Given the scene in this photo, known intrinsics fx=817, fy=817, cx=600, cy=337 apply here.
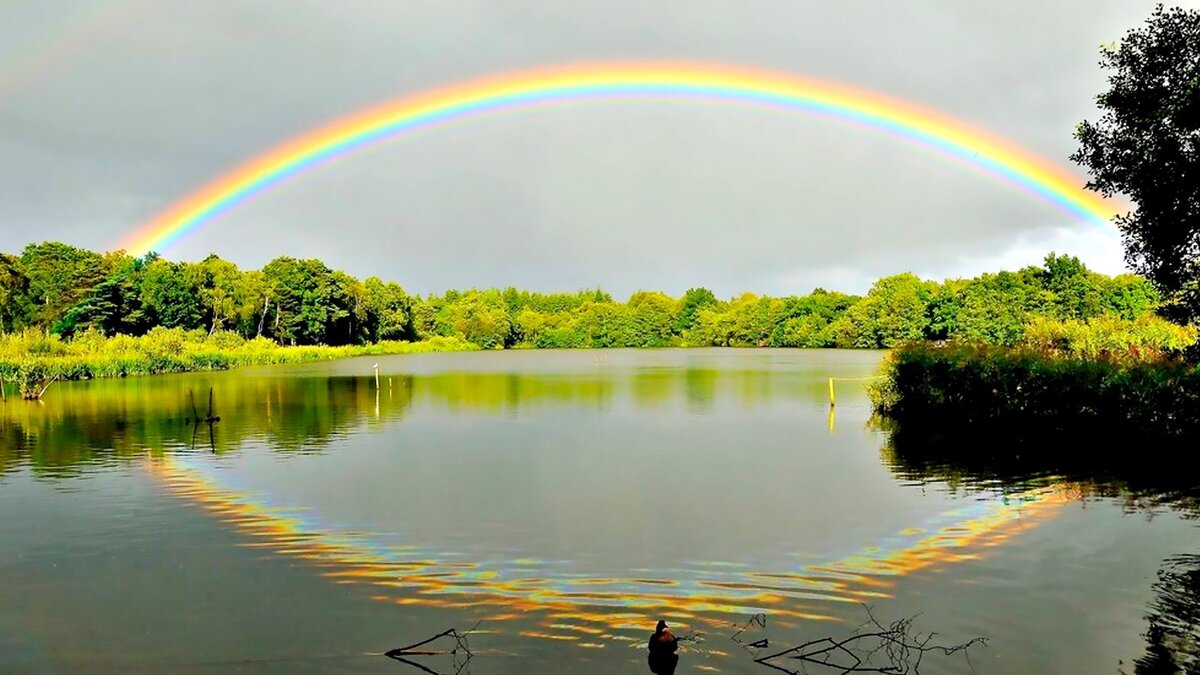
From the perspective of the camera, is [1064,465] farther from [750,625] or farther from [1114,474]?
[750,625]

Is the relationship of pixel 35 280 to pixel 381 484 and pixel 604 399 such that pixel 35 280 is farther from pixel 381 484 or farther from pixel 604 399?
pixel 381 484

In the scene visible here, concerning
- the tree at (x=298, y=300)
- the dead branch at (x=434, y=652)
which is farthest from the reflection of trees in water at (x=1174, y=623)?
the tree at (x=298, y=300)

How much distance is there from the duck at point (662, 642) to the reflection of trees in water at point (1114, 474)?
5.64m

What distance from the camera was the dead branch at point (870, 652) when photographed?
1014 centimetres

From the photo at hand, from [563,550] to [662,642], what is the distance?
648 centimetres

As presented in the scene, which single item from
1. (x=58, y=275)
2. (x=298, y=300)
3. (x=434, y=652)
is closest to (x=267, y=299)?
(x=298, y=300)

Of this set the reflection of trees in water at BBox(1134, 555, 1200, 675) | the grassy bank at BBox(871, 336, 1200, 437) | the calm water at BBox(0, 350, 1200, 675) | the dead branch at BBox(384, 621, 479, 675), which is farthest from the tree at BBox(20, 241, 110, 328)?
the reflection of trees in water at BBox(1134, 555, 1200, 675)

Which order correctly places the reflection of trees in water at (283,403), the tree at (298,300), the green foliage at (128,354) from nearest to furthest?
the reflection of trees in water at (283,403) → the green foliage at (128,354) → the tree at (298,300)

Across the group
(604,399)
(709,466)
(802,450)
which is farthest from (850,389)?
(709,466)

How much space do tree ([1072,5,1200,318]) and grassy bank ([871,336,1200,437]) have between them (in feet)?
9.53

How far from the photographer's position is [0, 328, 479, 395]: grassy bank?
199 feet

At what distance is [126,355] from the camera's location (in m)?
74.9

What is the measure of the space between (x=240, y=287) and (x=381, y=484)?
114332 millimetres

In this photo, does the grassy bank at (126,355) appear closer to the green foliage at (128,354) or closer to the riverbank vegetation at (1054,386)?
the green foliage at (128,354)
